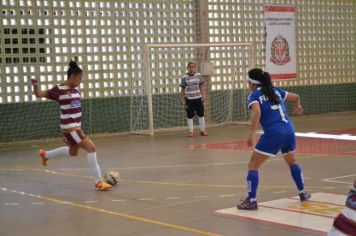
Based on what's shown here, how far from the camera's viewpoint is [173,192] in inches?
306

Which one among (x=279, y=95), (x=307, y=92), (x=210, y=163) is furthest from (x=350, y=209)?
(x=307, y=92)

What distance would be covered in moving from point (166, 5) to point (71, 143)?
9.62 meters

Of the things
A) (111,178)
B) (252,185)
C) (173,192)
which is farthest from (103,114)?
(252,185)

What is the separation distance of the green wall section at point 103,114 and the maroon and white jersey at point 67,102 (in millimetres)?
7043

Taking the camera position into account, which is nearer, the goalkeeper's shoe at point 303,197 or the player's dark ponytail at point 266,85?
the player's dark ponytail at point 266,85

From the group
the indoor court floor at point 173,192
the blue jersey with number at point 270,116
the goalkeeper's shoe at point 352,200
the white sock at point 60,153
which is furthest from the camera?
the white sock at point 60,153

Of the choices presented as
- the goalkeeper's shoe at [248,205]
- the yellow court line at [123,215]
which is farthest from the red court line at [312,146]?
the yellow court line at [123,215]

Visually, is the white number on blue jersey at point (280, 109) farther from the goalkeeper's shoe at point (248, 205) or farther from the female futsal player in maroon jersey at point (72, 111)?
the female futsal player in maroon jersey at point (72, 111)

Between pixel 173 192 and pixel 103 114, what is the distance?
336 inches

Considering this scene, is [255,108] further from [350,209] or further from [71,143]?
[350,209]

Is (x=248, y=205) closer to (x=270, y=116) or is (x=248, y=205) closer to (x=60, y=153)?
(x=270, y=116)

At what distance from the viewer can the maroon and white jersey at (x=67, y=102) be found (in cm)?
810

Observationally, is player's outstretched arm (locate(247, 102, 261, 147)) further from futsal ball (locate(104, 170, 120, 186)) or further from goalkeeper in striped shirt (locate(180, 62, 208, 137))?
goalkeeper in striped shirt (locate(180, 62, 208, 137))

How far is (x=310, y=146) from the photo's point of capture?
40.1 ft
